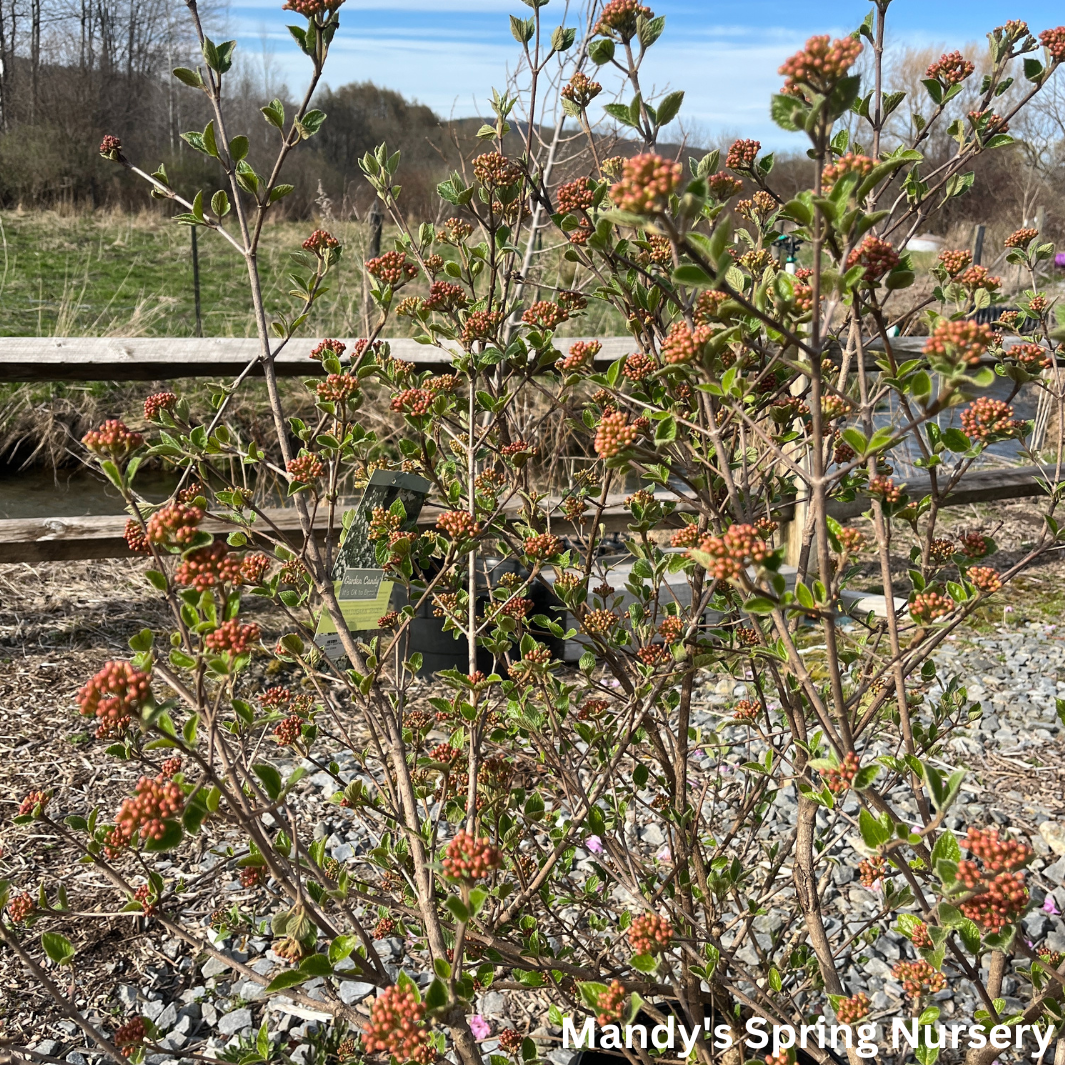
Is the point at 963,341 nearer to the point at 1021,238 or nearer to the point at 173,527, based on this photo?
the point at 173,527

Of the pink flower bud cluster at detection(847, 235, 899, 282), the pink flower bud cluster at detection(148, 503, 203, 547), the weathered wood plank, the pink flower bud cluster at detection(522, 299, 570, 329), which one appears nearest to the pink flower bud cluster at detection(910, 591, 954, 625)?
the pink flower bud cluster at detection(847, 235, 899, 282)

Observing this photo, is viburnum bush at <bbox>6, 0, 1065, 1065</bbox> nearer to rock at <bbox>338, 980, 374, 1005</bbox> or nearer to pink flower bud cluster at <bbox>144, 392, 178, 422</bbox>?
pink flower bud cluster at <bbox>144, 392, 178, 422</bbox>

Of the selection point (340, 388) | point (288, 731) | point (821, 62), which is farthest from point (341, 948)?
point (821, 62)

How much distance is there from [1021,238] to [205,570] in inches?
51.0

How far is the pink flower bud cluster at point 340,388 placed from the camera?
3.57ft

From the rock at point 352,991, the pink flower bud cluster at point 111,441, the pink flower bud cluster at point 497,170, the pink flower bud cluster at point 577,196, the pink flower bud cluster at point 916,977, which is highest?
the pink flower bud cluster at point 497,170

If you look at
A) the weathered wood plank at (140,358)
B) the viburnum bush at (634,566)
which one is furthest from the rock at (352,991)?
the weathered wood plank at (140,358)

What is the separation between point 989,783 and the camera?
2555mm

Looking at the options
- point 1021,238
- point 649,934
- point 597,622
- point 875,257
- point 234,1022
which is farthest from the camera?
point 234,1022

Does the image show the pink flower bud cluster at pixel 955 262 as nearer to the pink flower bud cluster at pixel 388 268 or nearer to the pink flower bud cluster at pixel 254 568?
the pink flower bud cluster at pixel 388 268

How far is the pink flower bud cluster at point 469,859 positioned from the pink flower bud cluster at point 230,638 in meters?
0.23

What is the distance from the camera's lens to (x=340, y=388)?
1092 mm

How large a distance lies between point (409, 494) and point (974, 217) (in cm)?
2652

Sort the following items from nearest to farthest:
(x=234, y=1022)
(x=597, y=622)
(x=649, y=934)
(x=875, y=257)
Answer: (x=875, y=257) → (x=649, y=934) → (x=597, y=622) → (x=234, y=1022)
